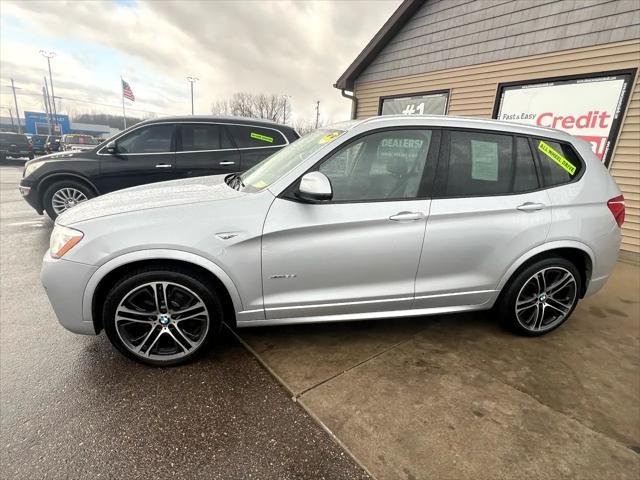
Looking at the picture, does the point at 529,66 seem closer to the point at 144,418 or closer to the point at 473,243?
the point at 473,243

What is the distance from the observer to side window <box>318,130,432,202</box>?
7.95 ft

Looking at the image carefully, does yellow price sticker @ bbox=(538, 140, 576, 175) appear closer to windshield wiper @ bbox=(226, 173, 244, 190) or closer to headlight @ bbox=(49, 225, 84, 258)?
windshield wiper @ bbox=(226, 173, 244, 190)

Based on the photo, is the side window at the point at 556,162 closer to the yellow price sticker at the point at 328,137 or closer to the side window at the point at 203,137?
the yellow price sticker at the point at 328,137

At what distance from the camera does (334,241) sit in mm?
2332

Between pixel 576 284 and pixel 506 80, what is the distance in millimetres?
5316

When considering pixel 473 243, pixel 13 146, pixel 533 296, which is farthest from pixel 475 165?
pixel 13 146

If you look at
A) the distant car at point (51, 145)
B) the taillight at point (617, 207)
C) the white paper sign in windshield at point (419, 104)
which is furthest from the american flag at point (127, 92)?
the taillight at point (617, 207)

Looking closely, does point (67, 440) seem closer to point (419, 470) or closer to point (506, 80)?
point (419, 470)

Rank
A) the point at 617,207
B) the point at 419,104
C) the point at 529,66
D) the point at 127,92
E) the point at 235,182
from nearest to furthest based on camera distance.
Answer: the point at 235,182 < the point at 617,207 < the point at 529,66 < the point at 419,104 < the point at 127,92

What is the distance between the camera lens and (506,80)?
675 cm

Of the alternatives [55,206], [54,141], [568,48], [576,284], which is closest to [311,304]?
[576,284]

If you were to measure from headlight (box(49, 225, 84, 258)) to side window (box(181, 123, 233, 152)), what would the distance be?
12.6ft

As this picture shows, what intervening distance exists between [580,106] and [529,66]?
120 centimetres

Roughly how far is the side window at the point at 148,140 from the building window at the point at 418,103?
477 centimetres
